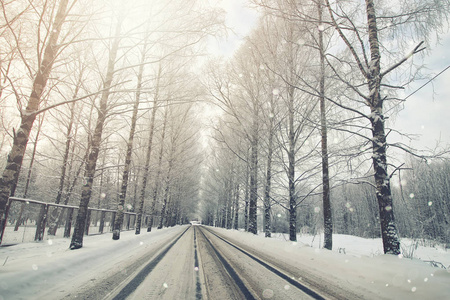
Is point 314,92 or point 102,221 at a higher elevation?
point 314,92

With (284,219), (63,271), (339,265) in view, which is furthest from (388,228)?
(284,219)

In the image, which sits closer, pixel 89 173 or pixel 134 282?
pixel 134 282

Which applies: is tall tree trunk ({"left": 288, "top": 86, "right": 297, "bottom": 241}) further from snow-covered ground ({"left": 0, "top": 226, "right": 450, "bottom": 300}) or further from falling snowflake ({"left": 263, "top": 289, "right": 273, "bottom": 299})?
falling snowflake ({"left": 263, "top": 289, "right": 273, "bottom": 299})

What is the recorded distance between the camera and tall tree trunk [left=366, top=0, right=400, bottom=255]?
4.24 metres

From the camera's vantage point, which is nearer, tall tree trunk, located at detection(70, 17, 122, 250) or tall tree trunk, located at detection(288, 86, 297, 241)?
tall tree trunk, located at detection(70, 17, 122, 250)

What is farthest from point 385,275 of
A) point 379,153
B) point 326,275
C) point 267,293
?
point 379,153

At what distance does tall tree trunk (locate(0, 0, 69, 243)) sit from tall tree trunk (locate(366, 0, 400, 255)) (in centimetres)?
678

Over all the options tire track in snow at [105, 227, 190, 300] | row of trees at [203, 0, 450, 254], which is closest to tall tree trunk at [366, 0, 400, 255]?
row of trees at [203, 0, 450, 254]

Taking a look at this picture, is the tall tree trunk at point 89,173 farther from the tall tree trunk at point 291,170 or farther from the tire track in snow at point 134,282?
the tall tree trunk at point 291,170

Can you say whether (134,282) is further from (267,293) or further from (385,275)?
(385,275)

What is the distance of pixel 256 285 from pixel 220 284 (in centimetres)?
54

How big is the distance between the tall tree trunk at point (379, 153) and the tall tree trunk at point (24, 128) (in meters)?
6.78

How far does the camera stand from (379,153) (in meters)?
4.57

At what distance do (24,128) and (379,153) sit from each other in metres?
7.06
